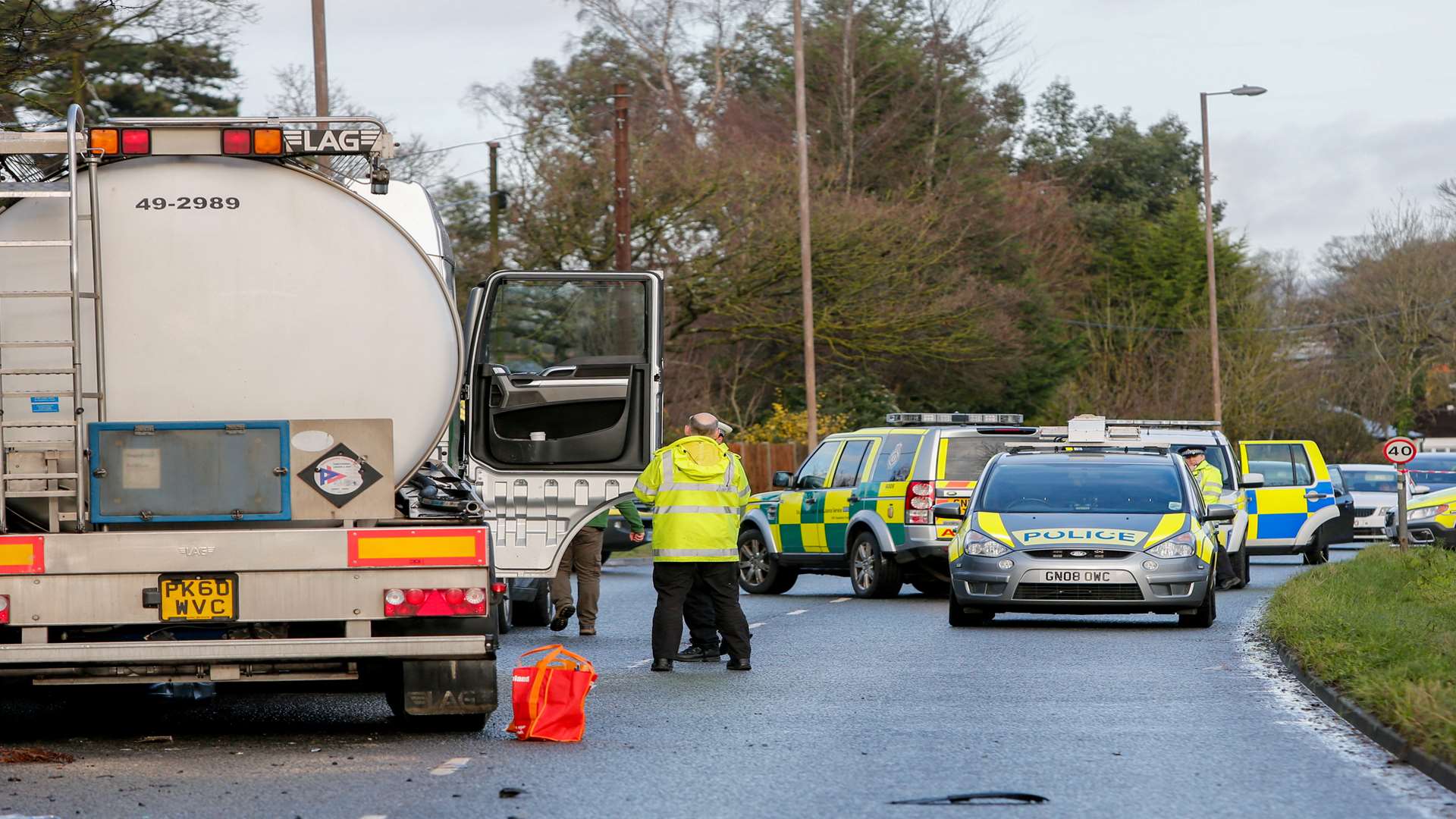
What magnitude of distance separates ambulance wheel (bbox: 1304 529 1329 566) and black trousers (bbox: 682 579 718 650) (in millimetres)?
15700

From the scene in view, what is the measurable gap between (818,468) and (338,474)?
1319 cm

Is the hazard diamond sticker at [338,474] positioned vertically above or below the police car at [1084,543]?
above

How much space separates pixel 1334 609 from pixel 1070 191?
5302 cm

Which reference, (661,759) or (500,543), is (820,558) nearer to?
(500,543)

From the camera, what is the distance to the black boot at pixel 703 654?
1357 centimetres

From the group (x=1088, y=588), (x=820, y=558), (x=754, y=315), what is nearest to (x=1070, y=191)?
(x=754, y=315)

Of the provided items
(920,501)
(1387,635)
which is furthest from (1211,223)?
(1387,635)

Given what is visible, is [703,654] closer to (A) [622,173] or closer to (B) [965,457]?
(B) [965,457]

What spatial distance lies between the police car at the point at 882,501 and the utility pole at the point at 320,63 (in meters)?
6.64

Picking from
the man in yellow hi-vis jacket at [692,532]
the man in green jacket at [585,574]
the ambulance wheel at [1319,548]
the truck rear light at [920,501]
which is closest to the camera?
the man in yellow hi-vis jacket at [692,532]

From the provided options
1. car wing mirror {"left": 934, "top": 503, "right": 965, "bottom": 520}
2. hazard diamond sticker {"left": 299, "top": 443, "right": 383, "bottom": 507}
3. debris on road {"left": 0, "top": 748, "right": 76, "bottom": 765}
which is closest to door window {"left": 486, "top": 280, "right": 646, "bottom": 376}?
car wing mirror {"left": 934, "top": 503, "right": 965, "bottom": 520}

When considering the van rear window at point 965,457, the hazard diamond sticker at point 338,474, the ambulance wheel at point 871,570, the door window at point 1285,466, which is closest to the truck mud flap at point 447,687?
the hazard diamond sticker at point 338,474

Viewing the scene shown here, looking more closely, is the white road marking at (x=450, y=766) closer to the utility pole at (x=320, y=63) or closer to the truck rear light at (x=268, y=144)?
the truck rear light at (x=268, y=144)

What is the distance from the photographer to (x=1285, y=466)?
28141 millimetres
